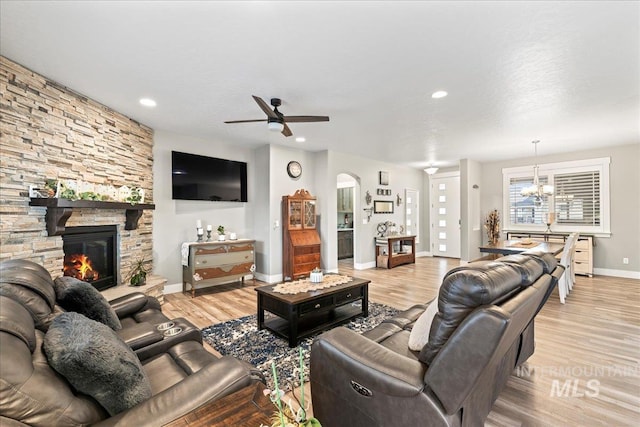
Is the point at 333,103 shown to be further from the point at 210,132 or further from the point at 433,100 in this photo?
the point at 210,132

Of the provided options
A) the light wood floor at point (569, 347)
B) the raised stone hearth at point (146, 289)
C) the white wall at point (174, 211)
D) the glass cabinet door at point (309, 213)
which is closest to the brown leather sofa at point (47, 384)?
the light wood floor at point (569, 347)

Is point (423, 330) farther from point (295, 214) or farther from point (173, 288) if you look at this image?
point (173, 288)

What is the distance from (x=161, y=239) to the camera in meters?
4.73

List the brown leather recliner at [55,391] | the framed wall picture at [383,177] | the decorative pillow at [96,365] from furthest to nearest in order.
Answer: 1. the framed wall picture at [383,177]
2. the decorative pillow at [96,365]
3. the brown leather recliner at [55,391]

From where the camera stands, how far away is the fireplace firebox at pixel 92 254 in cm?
331

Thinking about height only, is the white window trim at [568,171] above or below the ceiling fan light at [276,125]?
below

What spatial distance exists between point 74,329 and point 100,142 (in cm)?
328

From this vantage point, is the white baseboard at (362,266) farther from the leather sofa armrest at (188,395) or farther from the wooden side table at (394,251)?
the leather sofa armrest at (188,395)

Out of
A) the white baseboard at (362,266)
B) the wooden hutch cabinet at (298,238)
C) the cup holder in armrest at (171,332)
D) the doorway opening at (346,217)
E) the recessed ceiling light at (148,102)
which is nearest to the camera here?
the cup holder in armrest at (171,332)

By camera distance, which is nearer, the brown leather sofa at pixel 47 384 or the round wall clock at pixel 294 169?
the brown leather sofa at pixel 47 384

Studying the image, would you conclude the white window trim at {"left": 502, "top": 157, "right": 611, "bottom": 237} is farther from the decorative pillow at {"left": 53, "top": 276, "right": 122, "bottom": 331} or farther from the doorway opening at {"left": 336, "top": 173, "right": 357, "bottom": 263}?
the decorative pillow at {"left": 53, "top": 276, "right": 122, "bottom": 331}

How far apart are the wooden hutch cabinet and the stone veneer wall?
2529 mm

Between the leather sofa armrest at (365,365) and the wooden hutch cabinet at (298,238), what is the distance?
3.87 metres

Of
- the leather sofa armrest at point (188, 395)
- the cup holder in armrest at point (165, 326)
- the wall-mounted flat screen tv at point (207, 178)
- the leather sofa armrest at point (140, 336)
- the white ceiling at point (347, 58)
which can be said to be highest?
Result: the white ceiling at point (347, 58)
